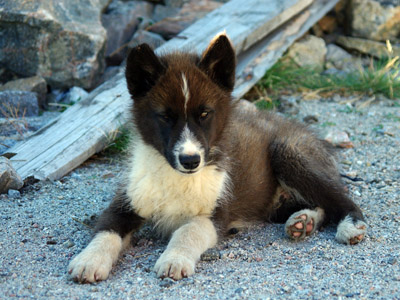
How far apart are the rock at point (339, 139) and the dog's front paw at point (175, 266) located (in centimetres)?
372

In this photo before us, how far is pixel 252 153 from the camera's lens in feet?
16.8

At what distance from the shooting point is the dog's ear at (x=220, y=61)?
14.0 ft

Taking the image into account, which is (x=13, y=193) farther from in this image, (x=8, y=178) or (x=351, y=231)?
(x=351, y=231)

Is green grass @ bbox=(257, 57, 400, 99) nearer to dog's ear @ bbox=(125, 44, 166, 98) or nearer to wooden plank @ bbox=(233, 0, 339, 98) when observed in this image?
wooden plank @ bbox=(233, 0, 339, 98)

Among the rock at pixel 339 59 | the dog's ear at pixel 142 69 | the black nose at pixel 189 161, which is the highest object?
the dog's ear at pixel 142 69

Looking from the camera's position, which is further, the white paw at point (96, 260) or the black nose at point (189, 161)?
the black nose at point (189, 161)

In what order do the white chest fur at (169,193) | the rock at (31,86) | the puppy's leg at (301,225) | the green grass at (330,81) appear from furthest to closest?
the green grass at (330,81)
the rock at (31,86)
the puppy's leg at (301,225)
the white chest fur at (169,193)

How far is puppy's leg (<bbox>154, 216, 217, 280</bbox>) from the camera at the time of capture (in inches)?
145

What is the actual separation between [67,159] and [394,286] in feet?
12.2

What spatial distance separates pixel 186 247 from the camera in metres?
3.89

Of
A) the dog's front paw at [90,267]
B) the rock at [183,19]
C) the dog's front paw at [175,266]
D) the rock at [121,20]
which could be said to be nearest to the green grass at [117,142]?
the dog's front paw at [90,267]

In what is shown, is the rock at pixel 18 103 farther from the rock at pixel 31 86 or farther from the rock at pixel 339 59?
the rock at pixel 339 59

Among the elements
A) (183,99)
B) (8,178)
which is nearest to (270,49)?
(183,99)

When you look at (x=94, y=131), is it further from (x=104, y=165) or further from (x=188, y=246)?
(x=188, y=246)
